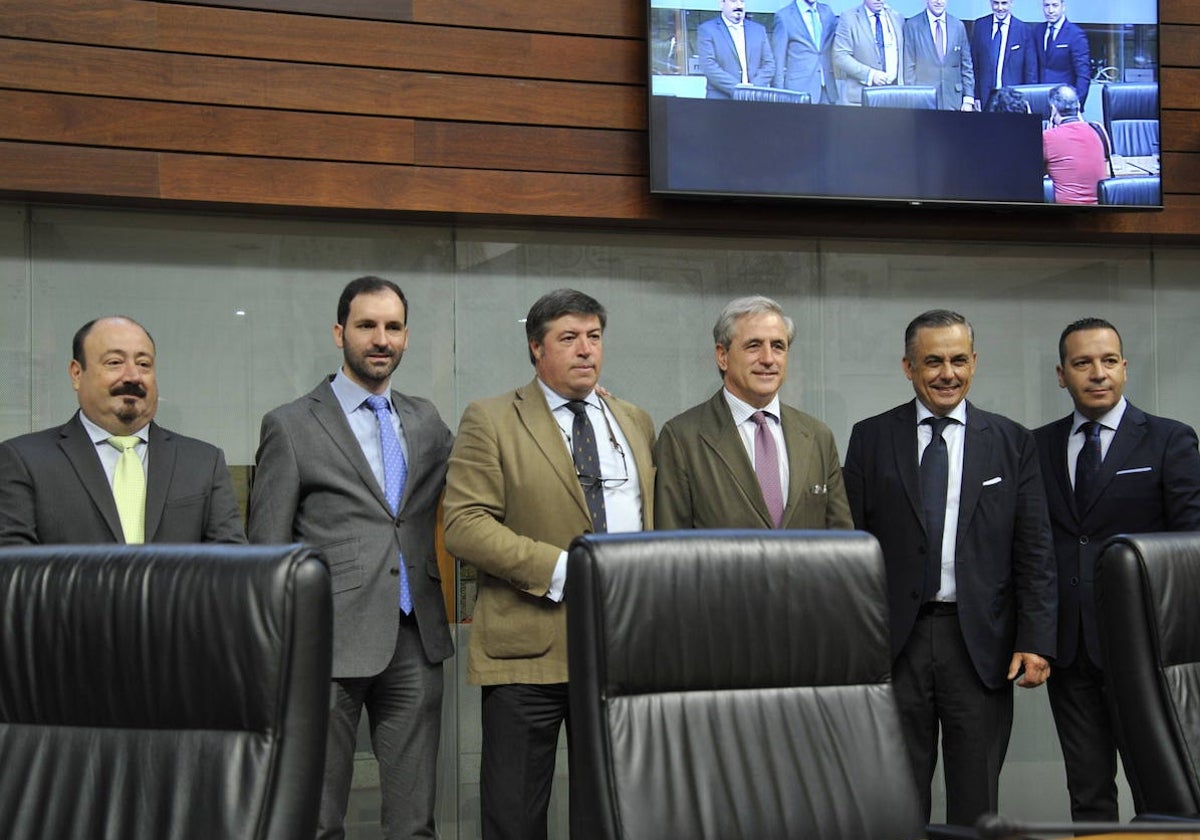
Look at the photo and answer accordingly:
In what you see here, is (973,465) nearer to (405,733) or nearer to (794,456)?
(794,456)

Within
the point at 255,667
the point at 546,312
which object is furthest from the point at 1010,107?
the point at 255,667

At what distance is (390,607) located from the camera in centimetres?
327

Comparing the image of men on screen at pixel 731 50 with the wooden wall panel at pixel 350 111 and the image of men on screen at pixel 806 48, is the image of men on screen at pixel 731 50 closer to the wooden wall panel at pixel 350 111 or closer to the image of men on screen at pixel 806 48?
the image of men on screen at pixel 806 48

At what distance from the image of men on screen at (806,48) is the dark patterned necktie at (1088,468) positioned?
1.48 metres

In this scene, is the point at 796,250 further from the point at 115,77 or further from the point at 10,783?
the point at 10,783

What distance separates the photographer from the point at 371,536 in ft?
10.8

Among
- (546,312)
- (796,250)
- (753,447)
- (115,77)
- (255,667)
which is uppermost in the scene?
(115,77)

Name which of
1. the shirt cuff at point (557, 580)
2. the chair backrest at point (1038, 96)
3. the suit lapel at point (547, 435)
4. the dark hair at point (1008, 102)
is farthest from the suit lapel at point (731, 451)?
the chair backrest at point (1038, 96)

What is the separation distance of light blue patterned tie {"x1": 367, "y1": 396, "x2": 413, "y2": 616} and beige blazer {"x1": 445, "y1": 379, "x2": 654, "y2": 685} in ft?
0.53

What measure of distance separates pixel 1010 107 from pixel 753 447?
192 centimetres

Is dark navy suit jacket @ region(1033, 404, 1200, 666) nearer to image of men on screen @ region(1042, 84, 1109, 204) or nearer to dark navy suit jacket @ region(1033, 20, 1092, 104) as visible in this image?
image of men on screen @ region(1042, 84, 1109, 204)

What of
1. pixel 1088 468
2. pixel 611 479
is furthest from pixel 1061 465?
pixel 611 479

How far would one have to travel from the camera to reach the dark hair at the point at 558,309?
3.37 metres

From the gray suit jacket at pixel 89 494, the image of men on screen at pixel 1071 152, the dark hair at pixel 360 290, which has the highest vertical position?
the image of men on screen at pixel 1071 152
